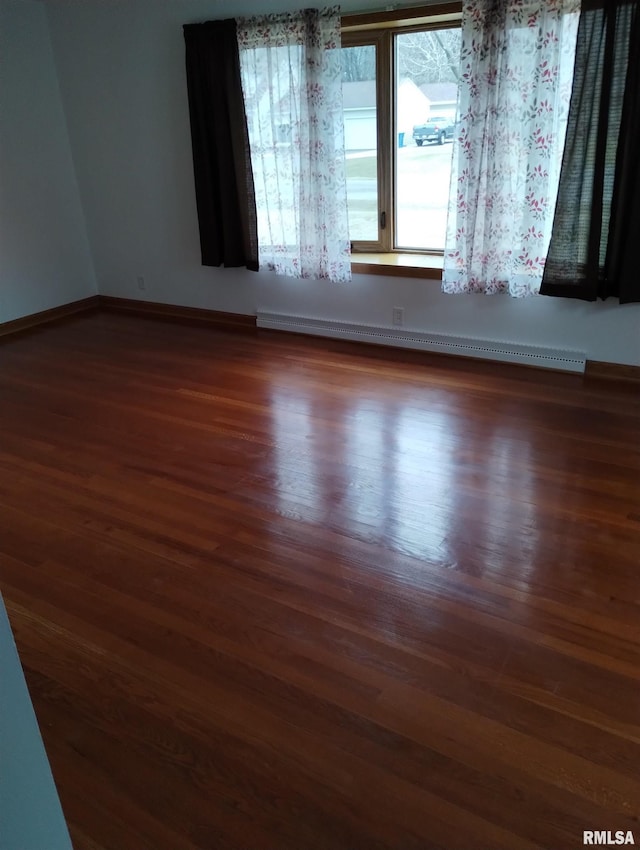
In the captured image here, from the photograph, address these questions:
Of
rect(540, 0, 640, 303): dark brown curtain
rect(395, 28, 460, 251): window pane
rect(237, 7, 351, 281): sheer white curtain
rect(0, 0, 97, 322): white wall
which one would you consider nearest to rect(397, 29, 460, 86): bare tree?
rect(395, 28, 460, 251): window pane

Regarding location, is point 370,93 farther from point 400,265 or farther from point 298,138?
point 400,265

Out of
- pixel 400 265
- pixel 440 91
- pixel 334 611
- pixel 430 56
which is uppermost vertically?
pixel 430 56

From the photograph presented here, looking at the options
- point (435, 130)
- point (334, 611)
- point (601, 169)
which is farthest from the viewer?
point (435, 130)

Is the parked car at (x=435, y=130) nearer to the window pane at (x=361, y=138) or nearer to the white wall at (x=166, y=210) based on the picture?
the window pane at (x=361, y=138)

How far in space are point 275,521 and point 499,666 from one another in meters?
1.06

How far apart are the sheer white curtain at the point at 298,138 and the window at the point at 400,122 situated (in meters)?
0.22

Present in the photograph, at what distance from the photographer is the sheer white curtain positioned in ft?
12.9

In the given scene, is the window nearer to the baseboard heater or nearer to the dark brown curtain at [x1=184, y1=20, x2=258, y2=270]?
the baseboard heater

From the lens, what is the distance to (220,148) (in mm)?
4457

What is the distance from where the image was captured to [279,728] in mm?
1750

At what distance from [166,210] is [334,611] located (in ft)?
13.1

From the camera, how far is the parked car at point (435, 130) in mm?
3975

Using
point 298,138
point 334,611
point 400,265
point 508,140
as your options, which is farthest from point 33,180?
point 334,611

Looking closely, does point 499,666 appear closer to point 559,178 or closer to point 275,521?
point 275,521
